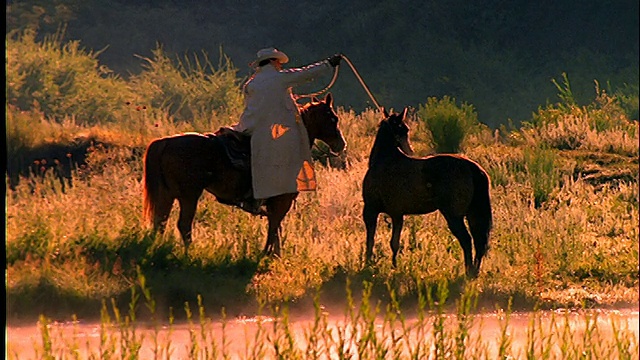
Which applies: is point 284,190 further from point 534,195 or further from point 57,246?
point 534,195

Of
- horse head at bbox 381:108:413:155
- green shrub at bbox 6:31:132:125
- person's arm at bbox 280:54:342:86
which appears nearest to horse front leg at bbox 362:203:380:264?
horse head at bbox 381:108:413:155

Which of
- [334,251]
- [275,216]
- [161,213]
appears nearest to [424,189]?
[334,251]

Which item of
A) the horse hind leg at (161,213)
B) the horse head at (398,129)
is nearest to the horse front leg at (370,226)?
the horse head at (398,129)

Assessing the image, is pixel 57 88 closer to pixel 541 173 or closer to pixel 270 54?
pixel 541 173

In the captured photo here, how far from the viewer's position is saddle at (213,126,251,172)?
1306 centimetres

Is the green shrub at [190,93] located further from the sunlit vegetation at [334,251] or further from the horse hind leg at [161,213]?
the horse hind leg at [161,213]

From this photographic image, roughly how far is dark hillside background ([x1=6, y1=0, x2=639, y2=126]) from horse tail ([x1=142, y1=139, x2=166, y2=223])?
25067 millimetres

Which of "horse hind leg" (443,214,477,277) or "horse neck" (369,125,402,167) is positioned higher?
"horse neck" (369,125,402,167)

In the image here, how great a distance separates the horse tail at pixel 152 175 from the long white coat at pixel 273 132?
84 centimetres

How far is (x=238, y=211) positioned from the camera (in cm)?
1590

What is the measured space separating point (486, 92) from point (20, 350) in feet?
103

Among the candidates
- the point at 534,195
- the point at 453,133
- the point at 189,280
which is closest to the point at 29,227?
the point at 189,280

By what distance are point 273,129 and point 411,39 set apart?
95.1ft

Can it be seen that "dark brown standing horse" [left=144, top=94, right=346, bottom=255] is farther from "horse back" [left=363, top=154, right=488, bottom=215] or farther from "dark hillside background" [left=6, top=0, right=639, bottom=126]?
"dark hillside background" [left=6, top=0, right=639, bottom=126]
